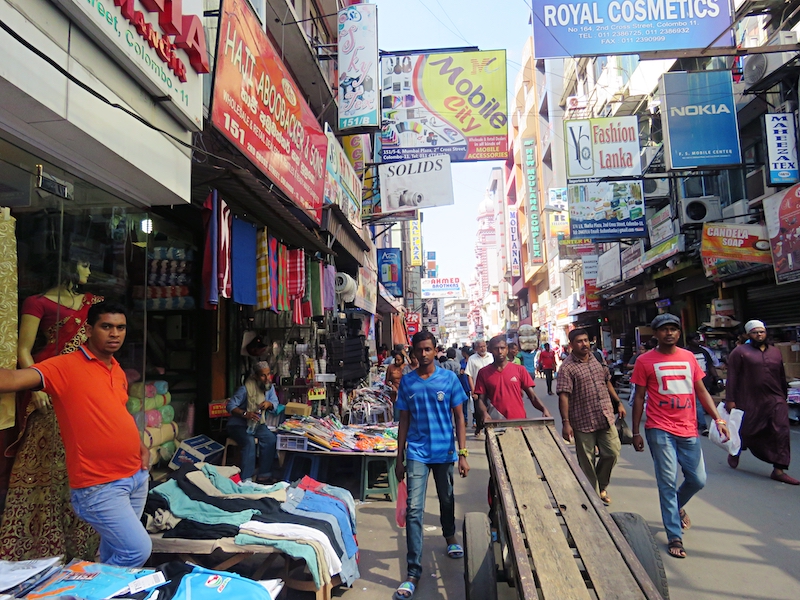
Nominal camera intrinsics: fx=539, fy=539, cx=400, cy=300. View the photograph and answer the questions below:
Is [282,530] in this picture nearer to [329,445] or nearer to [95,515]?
[95,515]

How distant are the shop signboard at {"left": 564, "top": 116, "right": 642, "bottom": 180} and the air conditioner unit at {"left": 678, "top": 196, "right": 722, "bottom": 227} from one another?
172 cm

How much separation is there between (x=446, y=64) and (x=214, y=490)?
10678 mm

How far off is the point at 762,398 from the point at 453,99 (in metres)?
8.59

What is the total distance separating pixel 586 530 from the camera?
2947 mm

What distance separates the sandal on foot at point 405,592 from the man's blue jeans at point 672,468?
2.20m

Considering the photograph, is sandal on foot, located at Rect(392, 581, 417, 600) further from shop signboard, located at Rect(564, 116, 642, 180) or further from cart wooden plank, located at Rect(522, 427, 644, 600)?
shop signboard, located at Rect(564, 116, 642, 180)

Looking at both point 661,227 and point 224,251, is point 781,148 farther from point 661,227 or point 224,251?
point 224,251

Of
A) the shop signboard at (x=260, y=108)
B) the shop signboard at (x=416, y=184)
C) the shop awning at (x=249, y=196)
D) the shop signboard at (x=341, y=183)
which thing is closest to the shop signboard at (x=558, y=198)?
the shop signboard at (x=341, y=183)

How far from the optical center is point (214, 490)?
4.44 meters

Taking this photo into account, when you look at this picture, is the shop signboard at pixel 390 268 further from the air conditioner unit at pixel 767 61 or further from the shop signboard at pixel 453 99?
the air conditioner unit at pixel 767 61

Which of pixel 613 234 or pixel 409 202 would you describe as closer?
pixel 409 202

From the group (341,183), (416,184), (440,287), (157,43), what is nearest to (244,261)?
(157,43)

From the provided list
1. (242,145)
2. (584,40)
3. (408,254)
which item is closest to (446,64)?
(584,40)

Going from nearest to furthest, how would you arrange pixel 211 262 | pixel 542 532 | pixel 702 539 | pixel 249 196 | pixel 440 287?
pixel 542 532
pixel 702 539
pixel 211 262
pixel 249 196
pixel 440 287
